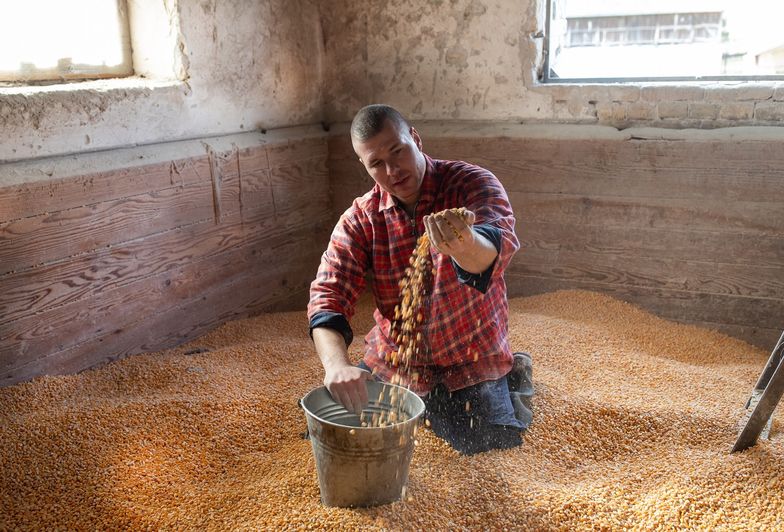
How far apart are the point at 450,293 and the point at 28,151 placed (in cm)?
176

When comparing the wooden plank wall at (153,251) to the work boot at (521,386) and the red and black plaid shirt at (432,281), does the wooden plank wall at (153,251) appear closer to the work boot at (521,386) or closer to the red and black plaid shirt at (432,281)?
the red and black plaid shirt at (432,281)

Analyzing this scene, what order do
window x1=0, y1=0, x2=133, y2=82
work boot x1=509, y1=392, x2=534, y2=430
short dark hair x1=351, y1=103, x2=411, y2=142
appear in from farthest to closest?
window x1=0, y1=0, x2=133, y2=82 < work boot x1=509, y1=392, x2=534, y2=430 < short dark hair x1=351, y1=103, x2=411, y2=142

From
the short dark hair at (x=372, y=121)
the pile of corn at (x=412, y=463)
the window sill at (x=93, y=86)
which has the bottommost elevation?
the pile of corn at (x=412, y=463)

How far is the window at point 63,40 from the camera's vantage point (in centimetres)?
297

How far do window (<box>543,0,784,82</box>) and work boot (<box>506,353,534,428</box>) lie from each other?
178 cm

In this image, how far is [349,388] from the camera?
211cm

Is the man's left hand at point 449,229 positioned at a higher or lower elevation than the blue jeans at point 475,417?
higher

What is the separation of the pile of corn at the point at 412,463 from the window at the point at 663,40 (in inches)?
58.2

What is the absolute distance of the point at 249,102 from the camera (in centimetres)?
385

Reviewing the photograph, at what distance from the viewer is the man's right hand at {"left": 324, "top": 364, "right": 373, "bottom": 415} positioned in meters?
2.11

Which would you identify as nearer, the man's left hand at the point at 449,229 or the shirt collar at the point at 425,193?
the man's left hand at the point at 449,229

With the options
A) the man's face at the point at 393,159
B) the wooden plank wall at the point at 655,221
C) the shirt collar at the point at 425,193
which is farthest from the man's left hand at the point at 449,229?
the wooden plank wall at the point at 655,221

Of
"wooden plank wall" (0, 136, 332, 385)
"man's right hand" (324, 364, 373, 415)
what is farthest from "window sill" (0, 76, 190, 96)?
"man's right hand" (324, 364, 373, 415)

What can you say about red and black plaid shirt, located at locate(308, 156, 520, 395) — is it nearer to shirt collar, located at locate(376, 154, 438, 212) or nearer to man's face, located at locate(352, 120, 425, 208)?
shirt collar, located at locate(376, 154, 438, 212)
